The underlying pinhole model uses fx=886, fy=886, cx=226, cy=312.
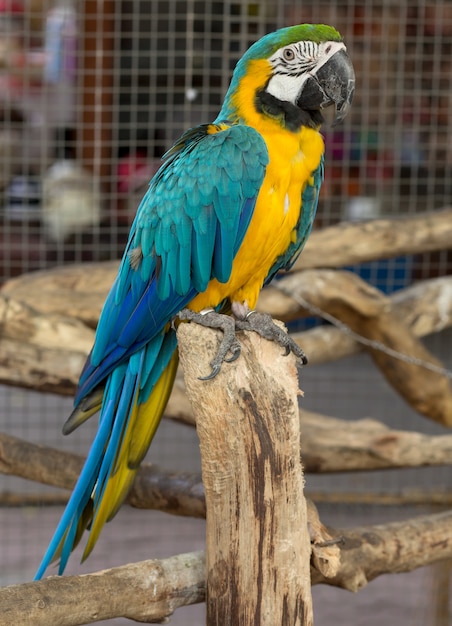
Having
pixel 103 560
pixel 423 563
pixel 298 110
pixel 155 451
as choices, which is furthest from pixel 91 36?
pixel 423 563

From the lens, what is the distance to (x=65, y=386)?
173 cm

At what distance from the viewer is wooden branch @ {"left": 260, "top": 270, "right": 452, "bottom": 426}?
2.07 m

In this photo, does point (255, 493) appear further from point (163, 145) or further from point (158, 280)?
point (163, 145)

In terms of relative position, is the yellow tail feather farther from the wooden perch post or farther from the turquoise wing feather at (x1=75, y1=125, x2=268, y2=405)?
the wooden perch post

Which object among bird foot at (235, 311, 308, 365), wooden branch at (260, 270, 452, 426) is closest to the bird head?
bird foot at (235, 311, 308, 365)

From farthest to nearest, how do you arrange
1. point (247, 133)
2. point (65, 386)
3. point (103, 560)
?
point (103, 560) → point (65, 386) → point (247, 133)

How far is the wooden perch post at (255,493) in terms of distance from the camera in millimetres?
1085

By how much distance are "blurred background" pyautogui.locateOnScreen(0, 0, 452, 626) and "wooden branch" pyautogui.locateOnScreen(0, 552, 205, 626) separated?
4.99ft

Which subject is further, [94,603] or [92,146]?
[92,146]

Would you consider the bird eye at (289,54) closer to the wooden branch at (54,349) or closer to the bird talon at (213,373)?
the bird talon at (213,373)

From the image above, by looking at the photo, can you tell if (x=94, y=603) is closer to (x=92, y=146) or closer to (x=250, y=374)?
(x=250, y=374)

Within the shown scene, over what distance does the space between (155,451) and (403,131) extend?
1699 mm

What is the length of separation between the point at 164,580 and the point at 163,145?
8.03 feet

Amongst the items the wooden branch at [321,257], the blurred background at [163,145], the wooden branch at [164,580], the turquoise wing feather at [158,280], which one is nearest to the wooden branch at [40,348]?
the wooden branch at [321,257]
